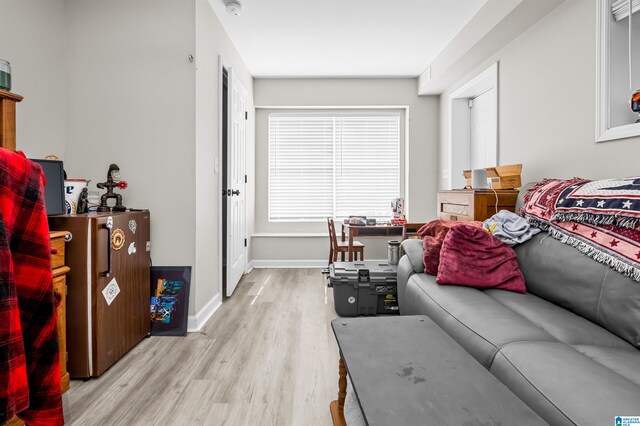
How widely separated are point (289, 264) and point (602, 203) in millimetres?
4003

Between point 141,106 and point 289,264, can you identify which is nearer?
point 141,106

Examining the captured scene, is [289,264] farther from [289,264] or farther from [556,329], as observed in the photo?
[556,329]

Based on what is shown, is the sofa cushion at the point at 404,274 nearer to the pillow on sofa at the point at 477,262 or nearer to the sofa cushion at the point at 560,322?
the pillow on sofa at the point at 477,262

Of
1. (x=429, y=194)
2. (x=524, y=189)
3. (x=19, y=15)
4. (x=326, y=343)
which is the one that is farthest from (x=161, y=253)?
(x=429, y=194)

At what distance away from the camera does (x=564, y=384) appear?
1.03 meters

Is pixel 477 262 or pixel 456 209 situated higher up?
pixel 456 209

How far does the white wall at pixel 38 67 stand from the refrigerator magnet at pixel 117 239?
Result: 795mm

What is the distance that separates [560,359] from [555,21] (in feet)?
8.70

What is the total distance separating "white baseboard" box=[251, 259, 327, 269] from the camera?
5203mm

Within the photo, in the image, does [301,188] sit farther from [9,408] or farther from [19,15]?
[9,408]

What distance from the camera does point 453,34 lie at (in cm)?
373

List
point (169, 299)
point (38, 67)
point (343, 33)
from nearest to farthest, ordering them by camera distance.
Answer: point (38, 67) → point (169, 299) → point (343, 33)

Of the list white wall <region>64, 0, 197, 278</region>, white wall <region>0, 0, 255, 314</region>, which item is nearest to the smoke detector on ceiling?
white wall <region>0, 0, 255, 314</region>

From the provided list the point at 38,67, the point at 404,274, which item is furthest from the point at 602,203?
the point at 38,67
